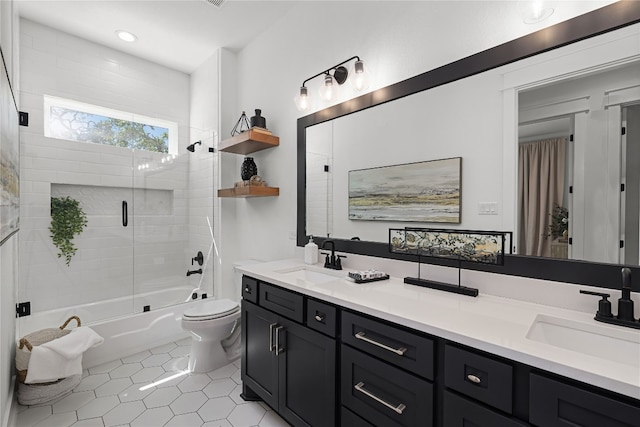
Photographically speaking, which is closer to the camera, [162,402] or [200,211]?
[162,402]

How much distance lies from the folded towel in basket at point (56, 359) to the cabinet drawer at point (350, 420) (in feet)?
5.86

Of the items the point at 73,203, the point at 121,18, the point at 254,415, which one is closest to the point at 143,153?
the point at 73,203

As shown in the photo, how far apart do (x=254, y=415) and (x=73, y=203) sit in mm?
2529

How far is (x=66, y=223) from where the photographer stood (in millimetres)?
2793

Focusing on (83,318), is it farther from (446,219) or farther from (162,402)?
(446,219)

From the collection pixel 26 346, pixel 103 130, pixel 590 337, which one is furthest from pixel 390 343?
pixel 103 130

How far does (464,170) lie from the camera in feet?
4.96

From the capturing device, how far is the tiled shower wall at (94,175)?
2.66m

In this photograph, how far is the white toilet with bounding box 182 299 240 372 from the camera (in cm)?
229

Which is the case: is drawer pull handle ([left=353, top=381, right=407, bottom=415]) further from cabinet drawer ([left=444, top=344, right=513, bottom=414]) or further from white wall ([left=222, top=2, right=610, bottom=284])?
white wall ([left=222, top=2, right=610, bottom=284])

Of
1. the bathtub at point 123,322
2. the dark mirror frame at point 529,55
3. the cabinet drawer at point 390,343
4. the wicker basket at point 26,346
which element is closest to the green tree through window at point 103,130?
the bathtub at point 123,322

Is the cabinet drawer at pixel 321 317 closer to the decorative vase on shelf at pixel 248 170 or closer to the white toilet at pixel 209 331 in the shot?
the white toilet at pixel 209 331

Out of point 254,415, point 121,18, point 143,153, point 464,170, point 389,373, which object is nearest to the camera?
point 389,373

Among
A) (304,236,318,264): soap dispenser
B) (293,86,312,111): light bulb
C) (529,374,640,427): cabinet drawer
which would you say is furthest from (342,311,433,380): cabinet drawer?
(293,86,312,111): light bulb
